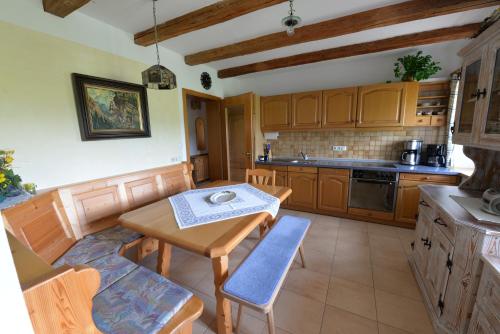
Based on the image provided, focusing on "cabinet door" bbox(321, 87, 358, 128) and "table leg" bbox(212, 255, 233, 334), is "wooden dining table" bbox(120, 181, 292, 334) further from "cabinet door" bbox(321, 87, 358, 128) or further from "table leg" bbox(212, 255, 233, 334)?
"cabinet door" bbox(321, 87, 358, 128)

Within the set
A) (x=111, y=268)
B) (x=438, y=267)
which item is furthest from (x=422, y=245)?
(x=111, y=268)

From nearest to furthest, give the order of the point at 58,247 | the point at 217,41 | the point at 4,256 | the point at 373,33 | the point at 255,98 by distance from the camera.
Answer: the point at 4,256 < the point at 58,247 < the point at 373,33 < the point at 217,41 < the point at 255,98

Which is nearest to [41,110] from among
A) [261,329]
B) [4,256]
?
[4,256]

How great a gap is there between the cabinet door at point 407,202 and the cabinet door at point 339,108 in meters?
1.06

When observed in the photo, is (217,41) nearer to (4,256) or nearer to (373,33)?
(373,33)

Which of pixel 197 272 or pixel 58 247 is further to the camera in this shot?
pixel 197 272

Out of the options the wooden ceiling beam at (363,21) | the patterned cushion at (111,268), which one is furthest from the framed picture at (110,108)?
the wooden ceiling beam at (363,21)

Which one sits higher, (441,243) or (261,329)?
(441,243)

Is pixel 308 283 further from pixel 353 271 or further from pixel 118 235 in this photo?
pixel 118 235

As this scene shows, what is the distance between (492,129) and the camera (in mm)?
1205

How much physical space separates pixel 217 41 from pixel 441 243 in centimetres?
292

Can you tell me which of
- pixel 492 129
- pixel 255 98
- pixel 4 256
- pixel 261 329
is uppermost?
pixel 255 98

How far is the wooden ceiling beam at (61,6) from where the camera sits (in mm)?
1532

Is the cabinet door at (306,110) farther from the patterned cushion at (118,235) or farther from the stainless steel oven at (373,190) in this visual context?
the patterned cushion at (118,235)
